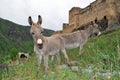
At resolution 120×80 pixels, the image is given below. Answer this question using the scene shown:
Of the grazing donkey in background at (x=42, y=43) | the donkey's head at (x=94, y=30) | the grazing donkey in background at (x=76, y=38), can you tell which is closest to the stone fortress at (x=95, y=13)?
the donkey's head at (x=94, y=30)

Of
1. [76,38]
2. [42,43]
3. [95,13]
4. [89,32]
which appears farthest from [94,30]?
[95,13]

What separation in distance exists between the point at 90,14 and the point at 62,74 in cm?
5327

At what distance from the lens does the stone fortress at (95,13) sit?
50050 mm

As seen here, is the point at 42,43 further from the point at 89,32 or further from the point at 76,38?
the point at 89,32

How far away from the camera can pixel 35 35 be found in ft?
34.7

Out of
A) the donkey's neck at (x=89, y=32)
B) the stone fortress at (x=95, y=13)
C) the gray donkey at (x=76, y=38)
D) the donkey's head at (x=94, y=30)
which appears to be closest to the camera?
the gray donkey at (x=76, y=38)

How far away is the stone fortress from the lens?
50050 mm

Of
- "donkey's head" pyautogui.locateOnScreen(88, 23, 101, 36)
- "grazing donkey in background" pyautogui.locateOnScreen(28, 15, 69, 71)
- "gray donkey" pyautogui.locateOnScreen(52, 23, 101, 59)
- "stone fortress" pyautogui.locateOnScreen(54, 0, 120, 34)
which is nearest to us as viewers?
"grazing donkey in background" pyautogui.locateOnScreen(28, 15, 69, 71)

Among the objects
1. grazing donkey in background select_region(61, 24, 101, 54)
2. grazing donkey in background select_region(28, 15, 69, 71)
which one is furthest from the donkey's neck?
grazing donkey in background select_region(28, 15, 69, 71)

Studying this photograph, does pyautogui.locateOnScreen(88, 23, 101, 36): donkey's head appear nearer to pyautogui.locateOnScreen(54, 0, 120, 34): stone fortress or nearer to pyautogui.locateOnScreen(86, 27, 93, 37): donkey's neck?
pyautogui.locateOnScreen(86, 27, 93, 37): donkey's neck

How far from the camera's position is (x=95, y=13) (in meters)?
56.9

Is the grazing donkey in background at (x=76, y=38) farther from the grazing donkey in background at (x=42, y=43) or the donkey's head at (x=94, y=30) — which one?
the grazing donkey in background at (x=42, y=43)

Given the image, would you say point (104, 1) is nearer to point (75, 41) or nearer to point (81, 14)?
point (81, 14)

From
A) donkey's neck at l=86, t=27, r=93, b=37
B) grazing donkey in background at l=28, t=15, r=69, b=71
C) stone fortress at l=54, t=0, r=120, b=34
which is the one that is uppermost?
stone fortress at l=54, t=0, r=120, b=34
